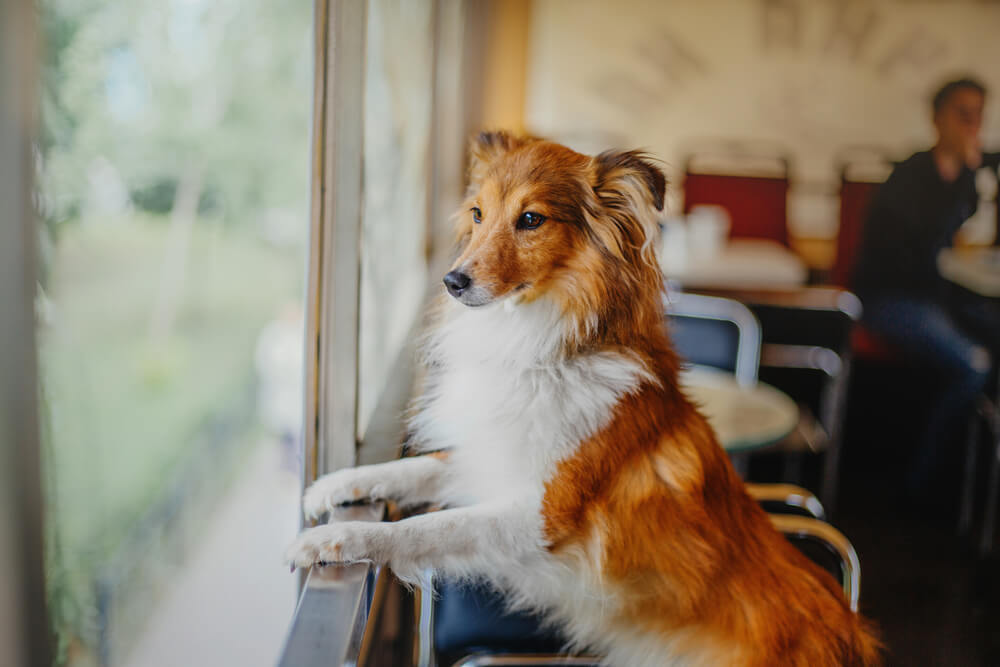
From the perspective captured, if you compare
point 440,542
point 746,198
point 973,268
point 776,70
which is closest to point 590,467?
point 440,542

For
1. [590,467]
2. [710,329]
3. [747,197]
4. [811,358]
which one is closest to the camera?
[590,467]

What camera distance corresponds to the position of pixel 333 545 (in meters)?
0.92

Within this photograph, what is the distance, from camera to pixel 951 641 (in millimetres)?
2340

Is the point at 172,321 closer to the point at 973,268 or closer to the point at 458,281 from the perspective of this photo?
the point at 458,281

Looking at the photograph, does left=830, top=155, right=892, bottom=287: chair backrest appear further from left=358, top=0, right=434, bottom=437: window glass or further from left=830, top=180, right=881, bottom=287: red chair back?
left=358, top=0, right=434, bottom=437: window glass

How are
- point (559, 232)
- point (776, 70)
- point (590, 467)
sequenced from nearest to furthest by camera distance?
point (590, 467)
point (559, 232)
point (776, 70)

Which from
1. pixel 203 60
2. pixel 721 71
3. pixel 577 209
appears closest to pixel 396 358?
pixel 577 209

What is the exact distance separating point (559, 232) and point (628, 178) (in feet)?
0.42

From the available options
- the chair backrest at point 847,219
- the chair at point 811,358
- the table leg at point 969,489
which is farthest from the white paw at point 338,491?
the chair backrest at point 847,219

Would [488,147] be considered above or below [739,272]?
above

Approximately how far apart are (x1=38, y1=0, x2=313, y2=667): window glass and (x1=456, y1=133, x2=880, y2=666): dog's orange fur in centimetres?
35

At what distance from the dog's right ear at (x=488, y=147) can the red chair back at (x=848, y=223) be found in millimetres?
3136

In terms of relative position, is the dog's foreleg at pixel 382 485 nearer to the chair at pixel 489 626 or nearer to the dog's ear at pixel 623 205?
the chair at pixel 489 626

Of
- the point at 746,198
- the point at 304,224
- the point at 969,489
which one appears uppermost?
the point at 746,198
